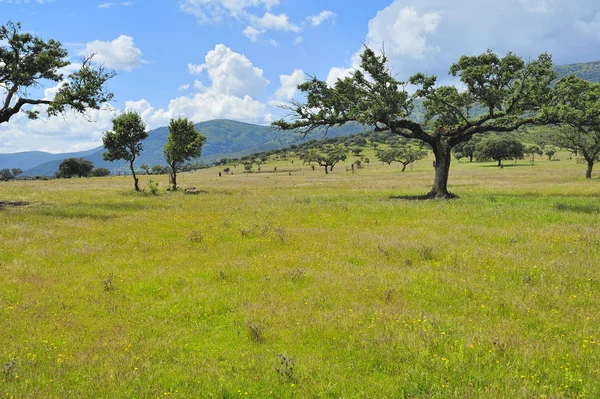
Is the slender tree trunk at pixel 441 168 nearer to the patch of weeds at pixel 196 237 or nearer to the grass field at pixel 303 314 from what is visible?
the grass field at pixel 303 314

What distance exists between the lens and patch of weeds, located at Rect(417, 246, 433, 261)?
12823 mm

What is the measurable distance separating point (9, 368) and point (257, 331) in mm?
4158

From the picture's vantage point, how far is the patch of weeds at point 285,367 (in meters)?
5.78

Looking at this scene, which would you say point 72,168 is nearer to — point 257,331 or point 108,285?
point 108,285

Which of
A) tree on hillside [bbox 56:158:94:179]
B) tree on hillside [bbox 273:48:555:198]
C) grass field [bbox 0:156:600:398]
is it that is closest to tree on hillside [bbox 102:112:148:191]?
tree on hillside [bbox 273:48:555:198]

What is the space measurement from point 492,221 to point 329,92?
17.4 meters

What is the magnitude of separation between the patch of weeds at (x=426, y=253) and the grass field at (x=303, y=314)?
0.16ft

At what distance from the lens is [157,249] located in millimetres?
14680

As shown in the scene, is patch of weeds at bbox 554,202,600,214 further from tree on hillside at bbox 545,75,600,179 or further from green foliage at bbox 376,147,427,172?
green foliage at bbox 376,147,427,172

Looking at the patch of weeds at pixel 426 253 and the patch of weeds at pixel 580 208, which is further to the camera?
the patch of weeds at pixel 580 208

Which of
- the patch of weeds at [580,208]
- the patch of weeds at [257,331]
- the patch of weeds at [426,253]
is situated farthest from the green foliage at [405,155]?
the patch of weeds at [257,331]

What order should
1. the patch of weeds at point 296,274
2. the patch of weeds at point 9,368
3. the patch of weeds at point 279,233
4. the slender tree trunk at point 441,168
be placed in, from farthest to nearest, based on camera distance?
the slender tree trunk at point 441,168 → the patch of weeds at point 279,233 → the patch of weeds at point 296,274 → the patch of weeds at point 9,368

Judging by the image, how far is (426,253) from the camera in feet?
42.5

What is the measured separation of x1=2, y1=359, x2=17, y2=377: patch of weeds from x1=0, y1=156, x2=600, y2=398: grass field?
0.03 metres
